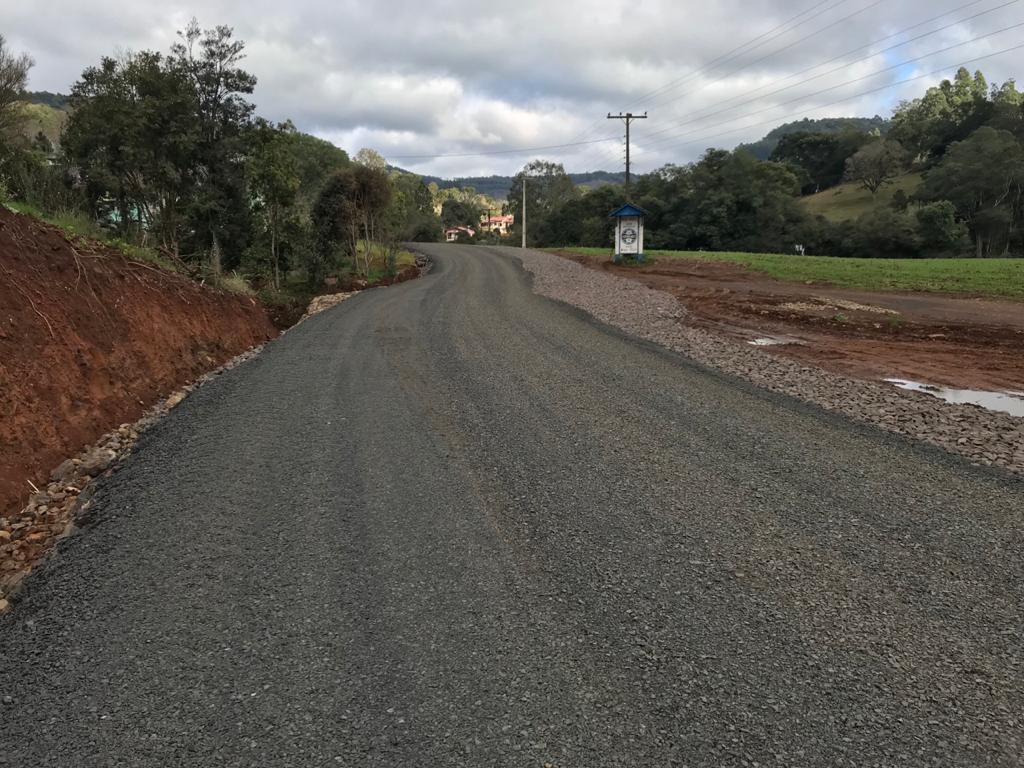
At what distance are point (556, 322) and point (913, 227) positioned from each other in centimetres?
4113

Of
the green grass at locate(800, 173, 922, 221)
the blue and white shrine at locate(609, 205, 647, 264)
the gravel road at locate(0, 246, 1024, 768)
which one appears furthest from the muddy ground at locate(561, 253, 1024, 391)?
the green grass at locate(800, 173, 922, 221)

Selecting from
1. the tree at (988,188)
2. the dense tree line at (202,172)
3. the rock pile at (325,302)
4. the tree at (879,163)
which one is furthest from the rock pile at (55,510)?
the tree at (879,163)

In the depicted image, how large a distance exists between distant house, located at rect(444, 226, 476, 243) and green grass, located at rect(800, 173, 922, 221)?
155 ft

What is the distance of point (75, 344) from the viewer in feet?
22.4

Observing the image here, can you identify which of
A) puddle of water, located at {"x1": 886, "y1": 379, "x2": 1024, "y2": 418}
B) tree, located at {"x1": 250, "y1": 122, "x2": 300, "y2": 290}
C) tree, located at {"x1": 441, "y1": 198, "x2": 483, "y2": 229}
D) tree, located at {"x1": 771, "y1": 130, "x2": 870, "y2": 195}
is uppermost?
tree, located at {"x1": 771, "y1": 130, "x2": 870, "y2": 195}

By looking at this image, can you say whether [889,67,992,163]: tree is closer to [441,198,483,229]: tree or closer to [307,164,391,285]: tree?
[441,198,483,229]: tree

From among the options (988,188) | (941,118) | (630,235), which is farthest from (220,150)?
(941,118)

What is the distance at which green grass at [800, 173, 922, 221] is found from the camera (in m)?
68.5

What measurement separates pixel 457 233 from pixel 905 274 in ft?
274

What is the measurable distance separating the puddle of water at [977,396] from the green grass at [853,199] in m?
66.2

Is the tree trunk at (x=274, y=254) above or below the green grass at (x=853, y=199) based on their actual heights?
below

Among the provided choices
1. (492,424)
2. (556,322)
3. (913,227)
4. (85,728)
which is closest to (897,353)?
(556,322)

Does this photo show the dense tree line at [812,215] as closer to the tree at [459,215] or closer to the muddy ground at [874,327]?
the muddy ground at [874,327]

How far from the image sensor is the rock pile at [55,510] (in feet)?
12.5
